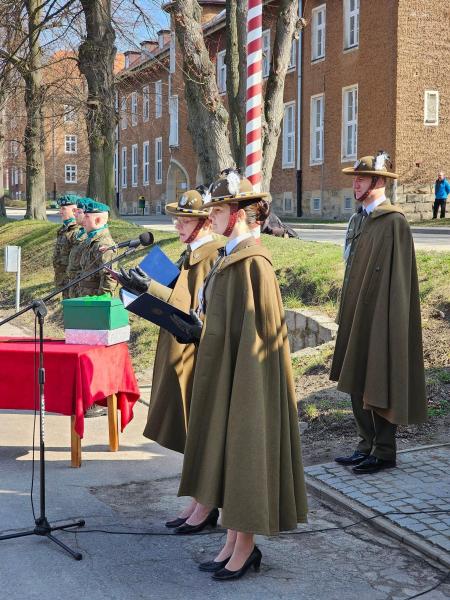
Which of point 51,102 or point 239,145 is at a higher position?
point 51,102

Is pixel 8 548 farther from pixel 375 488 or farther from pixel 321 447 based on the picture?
pixel 321 447

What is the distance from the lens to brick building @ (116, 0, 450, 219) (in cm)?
3017

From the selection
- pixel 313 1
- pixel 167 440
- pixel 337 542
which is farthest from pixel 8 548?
pixel 313 1

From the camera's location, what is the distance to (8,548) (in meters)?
5.06

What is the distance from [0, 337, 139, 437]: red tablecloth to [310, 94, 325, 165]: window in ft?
95.8

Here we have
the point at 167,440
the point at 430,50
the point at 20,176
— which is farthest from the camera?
the point at 20,176

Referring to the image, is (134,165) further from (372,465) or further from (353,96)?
(372,465)

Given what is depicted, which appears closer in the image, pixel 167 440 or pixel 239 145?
pixel 167 440

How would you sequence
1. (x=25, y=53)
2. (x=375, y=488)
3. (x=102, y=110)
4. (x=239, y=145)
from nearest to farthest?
(x=375, y=488) < (x=239, y=145) < (x=102, y=110) < (x=25, y=53)

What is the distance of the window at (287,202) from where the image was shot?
37.7 metres

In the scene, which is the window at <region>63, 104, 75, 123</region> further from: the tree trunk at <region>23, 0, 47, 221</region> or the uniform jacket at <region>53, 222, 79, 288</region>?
the uniform jacket at <region>53, 222, 79, 288</region>

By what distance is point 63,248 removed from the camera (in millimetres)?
10789

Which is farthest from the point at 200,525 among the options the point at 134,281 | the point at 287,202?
the point at 287,202

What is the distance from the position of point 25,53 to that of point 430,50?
14069mm
